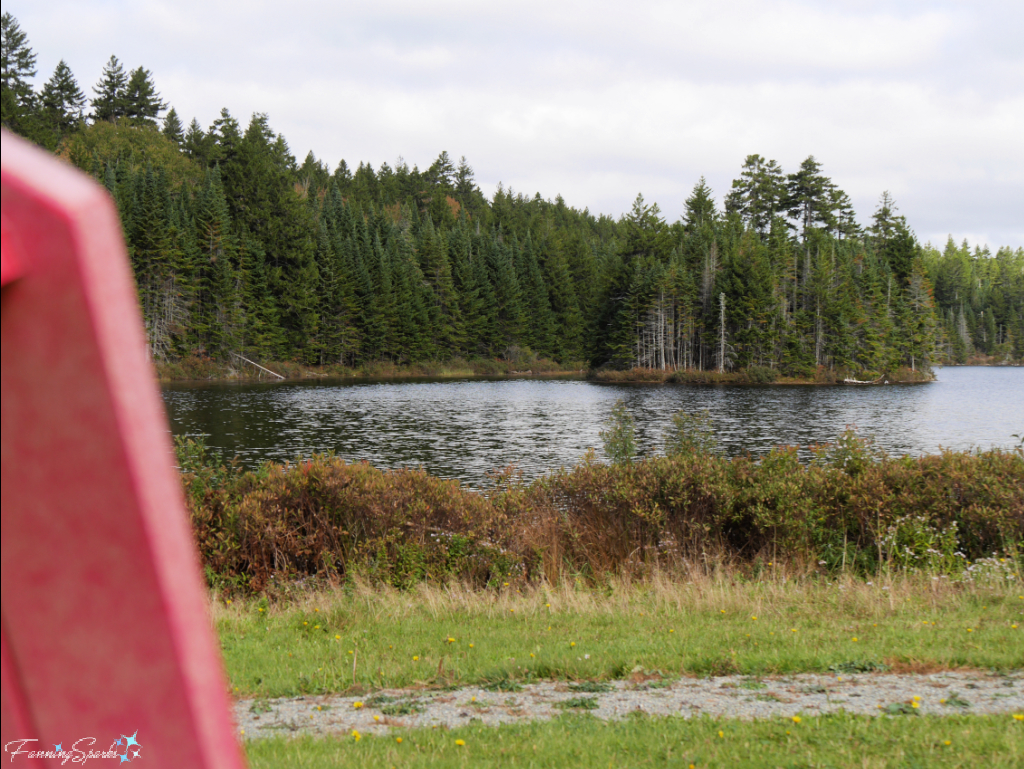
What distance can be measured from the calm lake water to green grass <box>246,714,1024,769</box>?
10967 millimetres

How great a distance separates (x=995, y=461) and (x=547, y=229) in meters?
132

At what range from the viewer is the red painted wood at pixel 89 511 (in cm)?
42

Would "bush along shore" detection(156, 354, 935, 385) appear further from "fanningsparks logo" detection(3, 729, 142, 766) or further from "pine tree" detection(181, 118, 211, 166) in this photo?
"fanningsparks logo" detection(3, 729, 142, 766)

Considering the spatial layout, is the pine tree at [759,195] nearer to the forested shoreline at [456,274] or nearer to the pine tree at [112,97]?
the forested shoreline at [456,274]

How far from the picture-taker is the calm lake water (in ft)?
91.3

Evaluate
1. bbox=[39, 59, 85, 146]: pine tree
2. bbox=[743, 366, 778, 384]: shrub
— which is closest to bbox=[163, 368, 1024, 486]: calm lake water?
bbox=[743, 366, 778, 384]: shrub

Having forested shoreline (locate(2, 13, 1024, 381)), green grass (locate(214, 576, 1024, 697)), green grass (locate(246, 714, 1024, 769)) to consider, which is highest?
forested shoreline (locate(2, 13, 1024, 381))

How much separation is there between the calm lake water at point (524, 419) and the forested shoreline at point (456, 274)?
42.3 ft

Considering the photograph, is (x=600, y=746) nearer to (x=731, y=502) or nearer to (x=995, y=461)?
(x=731, y=502)

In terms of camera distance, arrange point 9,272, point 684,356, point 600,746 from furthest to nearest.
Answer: point 684,356 → point 600,746 → point 9,272

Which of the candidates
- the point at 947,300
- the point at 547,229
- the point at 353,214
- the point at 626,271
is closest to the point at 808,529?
the point at 626,271

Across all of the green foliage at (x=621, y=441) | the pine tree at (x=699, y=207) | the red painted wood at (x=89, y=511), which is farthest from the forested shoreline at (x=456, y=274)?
the red painted wood at (x=89, y=511)

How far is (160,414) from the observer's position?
438mm

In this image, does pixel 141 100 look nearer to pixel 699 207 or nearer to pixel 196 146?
pixel 196 146
